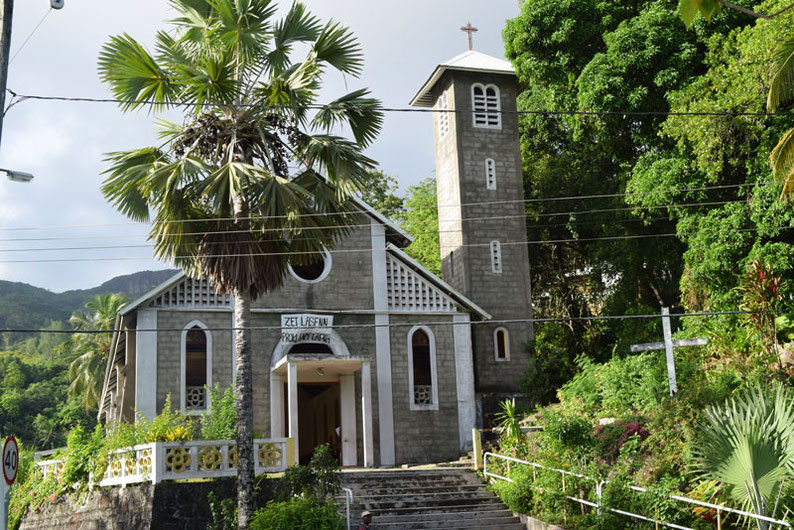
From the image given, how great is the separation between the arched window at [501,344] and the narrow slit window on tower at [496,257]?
6.29 feet

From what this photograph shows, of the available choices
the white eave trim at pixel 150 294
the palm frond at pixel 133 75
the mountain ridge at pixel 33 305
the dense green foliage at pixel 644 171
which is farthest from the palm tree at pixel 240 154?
the mountain ridge at pixel 33 305

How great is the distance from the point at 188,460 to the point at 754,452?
10.1 m

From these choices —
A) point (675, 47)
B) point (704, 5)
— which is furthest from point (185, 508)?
point (675, 47)

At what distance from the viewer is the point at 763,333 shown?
19.5 metres

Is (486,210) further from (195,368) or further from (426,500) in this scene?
(426,500)

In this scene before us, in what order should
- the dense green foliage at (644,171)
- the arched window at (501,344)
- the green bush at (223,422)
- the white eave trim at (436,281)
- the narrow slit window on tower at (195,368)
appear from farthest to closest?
the arched window at (501,344) → the white eave trim at (436,281) → the narrow slit window on tower at (195,368) → the dense green foliage at (644,171) → the green bush at (223,422)

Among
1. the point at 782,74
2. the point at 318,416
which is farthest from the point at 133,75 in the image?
the point at 318,416

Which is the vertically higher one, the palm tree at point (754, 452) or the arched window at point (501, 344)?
the arched window at point (501, 344)

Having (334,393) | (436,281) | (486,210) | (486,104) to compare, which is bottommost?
(334,393)

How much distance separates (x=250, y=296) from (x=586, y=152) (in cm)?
1808

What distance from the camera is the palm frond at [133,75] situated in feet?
50.1

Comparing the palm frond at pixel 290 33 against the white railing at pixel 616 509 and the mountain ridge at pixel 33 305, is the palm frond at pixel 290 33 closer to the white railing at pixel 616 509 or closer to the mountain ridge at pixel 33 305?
the white railing at pixel 616 509

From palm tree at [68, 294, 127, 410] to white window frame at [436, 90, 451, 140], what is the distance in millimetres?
24023

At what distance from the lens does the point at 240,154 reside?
16188mm
